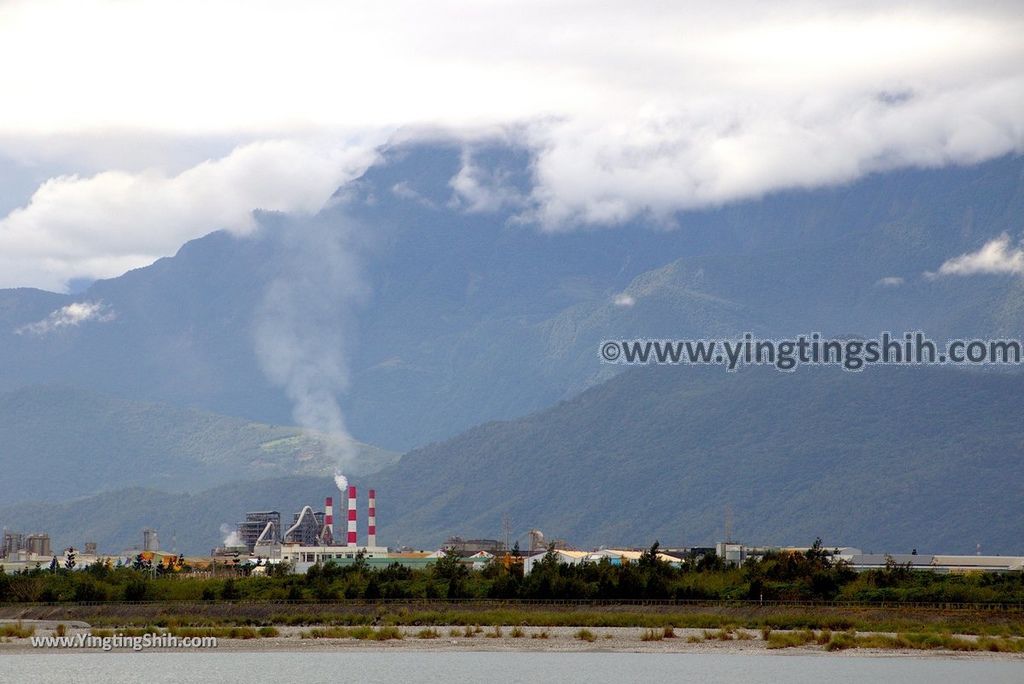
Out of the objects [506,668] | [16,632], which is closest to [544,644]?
[506,668]

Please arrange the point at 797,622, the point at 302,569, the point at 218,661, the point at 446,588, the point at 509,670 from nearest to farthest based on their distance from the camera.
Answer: the point at 509,670
the point at 218,661
the point at 797,622
the point at 446,588
the point at 302,569

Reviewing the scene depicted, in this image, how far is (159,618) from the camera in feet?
370

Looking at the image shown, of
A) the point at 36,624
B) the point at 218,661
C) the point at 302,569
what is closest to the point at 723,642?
the point at 218,661

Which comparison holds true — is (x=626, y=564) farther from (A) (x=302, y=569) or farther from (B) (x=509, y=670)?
(A) (x=302, y=569)

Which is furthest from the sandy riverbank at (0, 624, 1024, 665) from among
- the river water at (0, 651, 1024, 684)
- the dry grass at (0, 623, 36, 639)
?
the river water at (0, 651, 1024, 684)

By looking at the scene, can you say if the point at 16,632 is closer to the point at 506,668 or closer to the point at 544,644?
the point at 544,644

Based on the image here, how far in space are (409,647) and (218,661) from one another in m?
9.47

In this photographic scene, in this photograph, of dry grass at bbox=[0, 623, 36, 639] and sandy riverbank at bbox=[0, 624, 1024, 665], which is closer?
sandy riverbank at bbox=[0, 624, 1024, 665]

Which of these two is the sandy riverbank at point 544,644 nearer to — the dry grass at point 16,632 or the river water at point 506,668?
the dry grass at point 16,632

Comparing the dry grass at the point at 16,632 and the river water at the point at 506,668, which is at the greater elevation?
the dry grass at the point at 16,632

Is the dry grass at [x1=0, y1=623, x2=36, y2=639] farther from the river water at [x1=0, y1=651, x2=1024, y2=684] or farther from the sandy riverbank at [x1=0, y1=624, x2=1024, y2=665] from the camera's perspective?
the river water at [x1=0, y1=651, x2=1024, y2=684]

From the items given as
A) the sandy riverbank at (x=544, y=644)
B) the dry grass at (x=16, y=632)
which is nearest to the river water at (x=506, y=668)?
the sandy riverbank at (x=544, y=644)

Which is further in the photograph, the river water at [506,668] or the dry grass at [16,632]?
the dry grass at [16,632]

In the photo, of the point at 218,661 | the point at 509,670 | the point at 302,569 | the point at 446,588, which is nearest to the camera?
the point at 509,670
